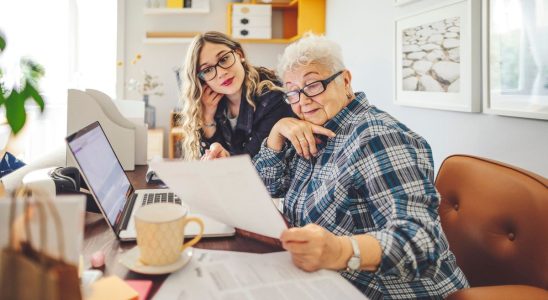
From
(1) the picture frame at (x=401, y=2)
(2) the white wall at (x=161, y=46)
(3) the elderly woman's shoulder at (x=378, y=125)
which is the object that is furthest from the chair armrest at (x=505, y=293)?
(2) the white wall at (x=161, y=46)

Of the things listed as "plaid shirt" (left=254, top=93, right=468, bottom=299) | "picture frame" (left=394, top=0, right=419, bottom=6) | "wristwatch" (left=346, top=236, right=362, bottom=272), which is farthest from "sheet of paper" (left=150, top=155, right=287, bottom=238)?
"picture frame" (left=394, top=0, right=419, bottom=6)

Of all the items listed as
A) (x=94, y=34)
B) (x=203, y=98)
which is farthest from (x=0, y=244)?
(x=94, y=34)

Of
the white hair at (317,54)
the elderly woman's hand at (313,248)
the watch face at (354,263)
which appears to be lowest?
the watch face at (354,263)

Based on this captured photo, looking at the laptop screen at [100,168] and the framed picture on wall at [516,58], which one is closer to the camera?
the laptop screen at [100,168]

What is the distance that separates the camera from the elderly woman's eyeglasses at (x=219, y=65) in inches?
67.7

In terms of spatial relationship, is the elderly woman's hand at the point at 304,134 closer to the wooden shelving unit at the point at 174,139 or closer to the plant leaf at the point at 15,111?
the plant leaf at the point at 15,111

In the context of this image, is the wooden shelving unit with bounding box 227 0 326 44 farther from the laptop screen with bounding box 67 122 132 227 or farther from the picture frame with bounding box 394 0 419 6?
the laptop screen with bounding box 67 122 132 227

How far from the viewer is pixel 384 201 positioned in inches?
34.5

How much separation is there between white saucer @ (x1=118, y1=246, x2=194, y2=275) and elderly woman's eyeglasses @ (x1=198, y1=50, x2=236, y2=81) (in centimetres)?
107

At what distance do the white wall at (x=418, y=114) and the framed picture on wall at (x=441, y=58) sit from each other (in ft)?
0.21

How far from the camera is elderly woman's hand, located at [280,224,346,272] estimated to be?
72 cm

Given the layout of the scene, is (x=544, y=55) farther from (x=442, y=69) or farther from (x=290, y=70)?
(x=290, y=70)

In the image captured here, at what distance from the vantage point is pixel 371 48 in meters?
2.72

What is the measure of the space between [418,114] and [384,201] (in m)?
1.38
